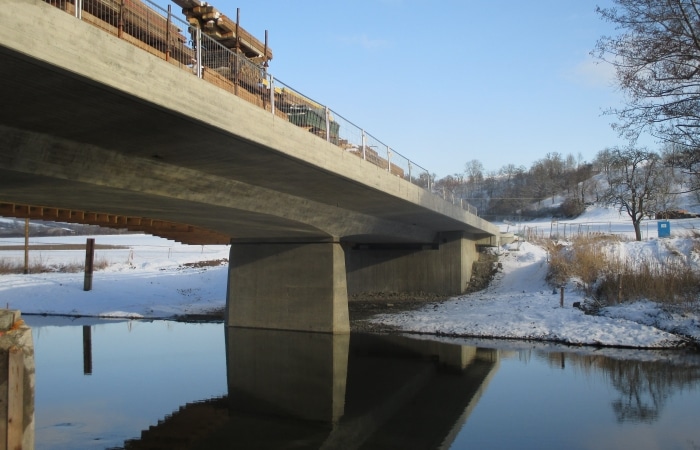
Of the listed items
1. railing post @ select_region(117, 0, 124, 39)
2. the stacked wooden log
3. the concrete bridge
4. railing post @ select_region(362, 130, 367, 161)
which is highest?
the stacked wooden log

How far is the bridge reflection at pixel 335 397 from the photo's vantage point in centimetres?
970

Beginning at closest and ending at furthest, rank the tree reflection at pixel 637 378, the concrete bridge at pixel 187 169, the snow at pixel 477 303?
1. the concrete bridge at pixel 187 169
2. the tree reflection at pixel 637 378
3. the snow at pixel 477 303

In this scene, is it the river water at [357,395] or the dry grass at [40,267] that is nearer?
the river water at [357,395]

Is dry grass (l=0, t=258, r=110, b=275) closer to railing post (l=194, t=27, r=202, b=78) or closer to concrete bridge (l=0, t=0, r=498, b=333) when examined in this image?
concrete bridge (l=0, t=0, r=498, b=333)

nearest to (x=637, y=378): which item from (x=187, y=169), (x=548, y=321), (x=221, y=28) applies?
(x=548, y=321)

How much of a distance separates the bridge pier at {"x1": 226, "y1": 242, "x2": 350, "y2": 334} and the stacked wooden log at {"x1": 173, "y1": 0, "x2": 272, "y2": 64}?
879 cm

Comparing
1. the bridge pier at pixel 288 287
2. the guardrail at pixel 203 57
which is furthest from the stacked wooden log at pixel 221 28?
the bridge pier at pixel 288 287

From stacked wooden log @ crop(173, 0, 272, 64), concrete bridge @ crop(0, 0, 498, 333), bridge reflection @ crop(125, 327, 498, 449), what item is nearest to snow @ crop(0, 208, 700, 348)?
bridge reflection @ crop(125, 327, 498, 449)

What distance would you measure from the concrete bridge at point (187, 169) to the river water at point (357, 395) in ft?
9.47

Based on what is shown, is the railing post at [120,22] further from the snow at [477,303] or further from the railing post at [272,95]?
the snow at [477,303]

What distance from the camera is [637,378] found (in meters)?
14.0

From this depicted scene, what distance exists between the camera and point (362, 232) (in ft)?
74.4

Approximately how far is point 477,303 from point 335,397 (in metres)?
15.5

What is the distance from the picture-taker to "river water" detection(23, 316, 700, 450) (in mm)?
9664
